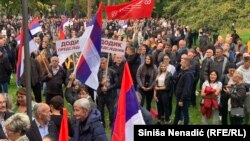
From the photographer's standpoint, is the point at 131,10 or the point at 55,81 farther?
the point at 131,10

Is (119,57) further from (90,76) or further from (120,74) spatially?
(90,76)

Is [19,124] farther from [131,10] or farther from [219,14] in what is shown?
[219,14]

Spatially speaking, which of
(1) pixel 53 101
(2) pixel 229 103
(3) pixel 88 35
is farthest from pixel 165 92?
(1) pixel 53 101

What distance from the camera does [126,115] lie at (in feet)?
23.4

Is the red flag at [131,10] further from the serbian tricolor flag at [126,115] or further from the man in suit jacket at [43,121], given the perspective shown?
the serbian tricolor flag at [126,115]

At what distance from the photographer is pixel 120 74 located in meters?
13.5

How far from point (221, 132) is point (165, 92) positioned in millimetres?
8477

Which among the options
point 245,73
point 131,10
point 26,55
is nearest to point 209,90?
point 245,73

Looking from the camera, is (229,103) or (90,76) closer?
(90,76)

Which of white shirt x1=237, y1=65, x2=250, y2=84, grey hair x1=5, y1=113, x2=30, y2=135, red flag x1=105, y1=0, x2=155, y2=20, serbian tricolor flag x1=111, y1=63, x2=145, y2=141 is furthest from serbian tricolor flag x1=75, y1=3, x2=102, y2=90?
grey hair x1=5, y1=113, x2=30, y2=135

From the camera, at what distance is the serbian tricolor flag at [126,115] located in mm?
7027

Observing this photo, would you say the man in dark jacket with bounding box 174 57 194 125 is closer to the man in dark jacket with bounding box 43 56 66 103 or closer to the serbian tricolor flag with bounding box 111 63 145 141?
the man in dark jacket with bounding box 43 56 66 103

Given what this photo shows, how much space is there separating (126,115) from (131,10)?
25.7 ft

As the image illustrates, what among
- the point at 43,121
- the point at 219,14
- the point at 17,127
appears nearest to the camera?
the point at 17,127
